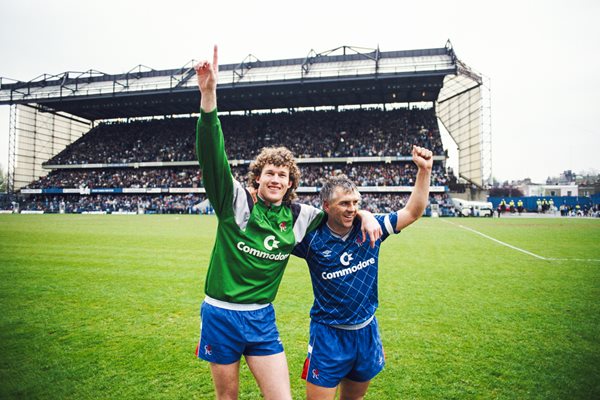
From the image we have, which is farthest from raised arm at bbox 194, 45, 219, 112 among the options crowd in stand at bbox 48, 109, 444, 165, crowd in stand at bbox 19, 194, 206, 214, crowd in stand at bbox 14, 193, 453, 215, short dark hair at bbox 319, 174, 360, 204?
crowd in stand at bbox 48, 109, 444, 165

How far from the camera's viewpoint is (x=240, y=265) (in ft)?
8.13

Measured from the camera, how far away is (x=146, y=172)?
53.8m

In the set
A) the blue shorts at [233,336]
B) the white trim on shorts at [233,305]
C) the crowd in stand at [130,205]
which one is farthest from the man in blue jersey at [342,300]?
the crowd in stand at [130,205]

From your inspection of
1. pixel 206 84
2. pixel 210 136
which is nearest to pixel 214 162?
pixel 210 136

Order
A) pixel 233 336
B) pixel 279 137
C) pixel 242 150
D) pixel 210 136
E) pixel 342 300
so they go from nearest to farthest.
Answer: pixel 210 136 → pixel 233 336 → pixel 342 300 → pixel 242 150 → pixel 279 137

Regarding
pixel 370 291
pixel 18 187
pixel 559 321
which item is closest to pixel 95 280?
pixel 370 291

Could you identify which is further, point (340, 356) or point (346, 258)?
point (346, 258)

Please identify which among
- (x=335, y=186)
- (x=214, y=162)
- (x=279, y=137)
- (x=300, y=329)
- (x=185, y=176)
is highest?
(x=279, y=137)

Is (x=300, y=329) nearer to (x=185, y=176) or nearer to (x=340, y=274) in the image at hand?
(x=340, y=274)

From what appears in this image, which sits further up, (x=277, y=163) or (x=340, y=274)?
(x=277, y=163)

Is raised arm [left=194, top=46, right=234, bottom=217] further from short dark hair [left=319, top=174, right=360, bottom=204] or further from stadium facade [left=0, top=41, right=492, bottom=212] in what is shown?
stadium facade [left=0, top=41, right=492, bottom=212]

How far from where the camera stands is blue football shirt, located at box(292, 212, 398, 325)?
271 centimetres

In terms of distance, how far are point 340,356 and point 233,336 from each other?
0.83 m

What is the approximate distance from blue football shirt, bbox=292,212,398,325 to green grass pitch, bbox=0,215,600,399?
1.49 meters
